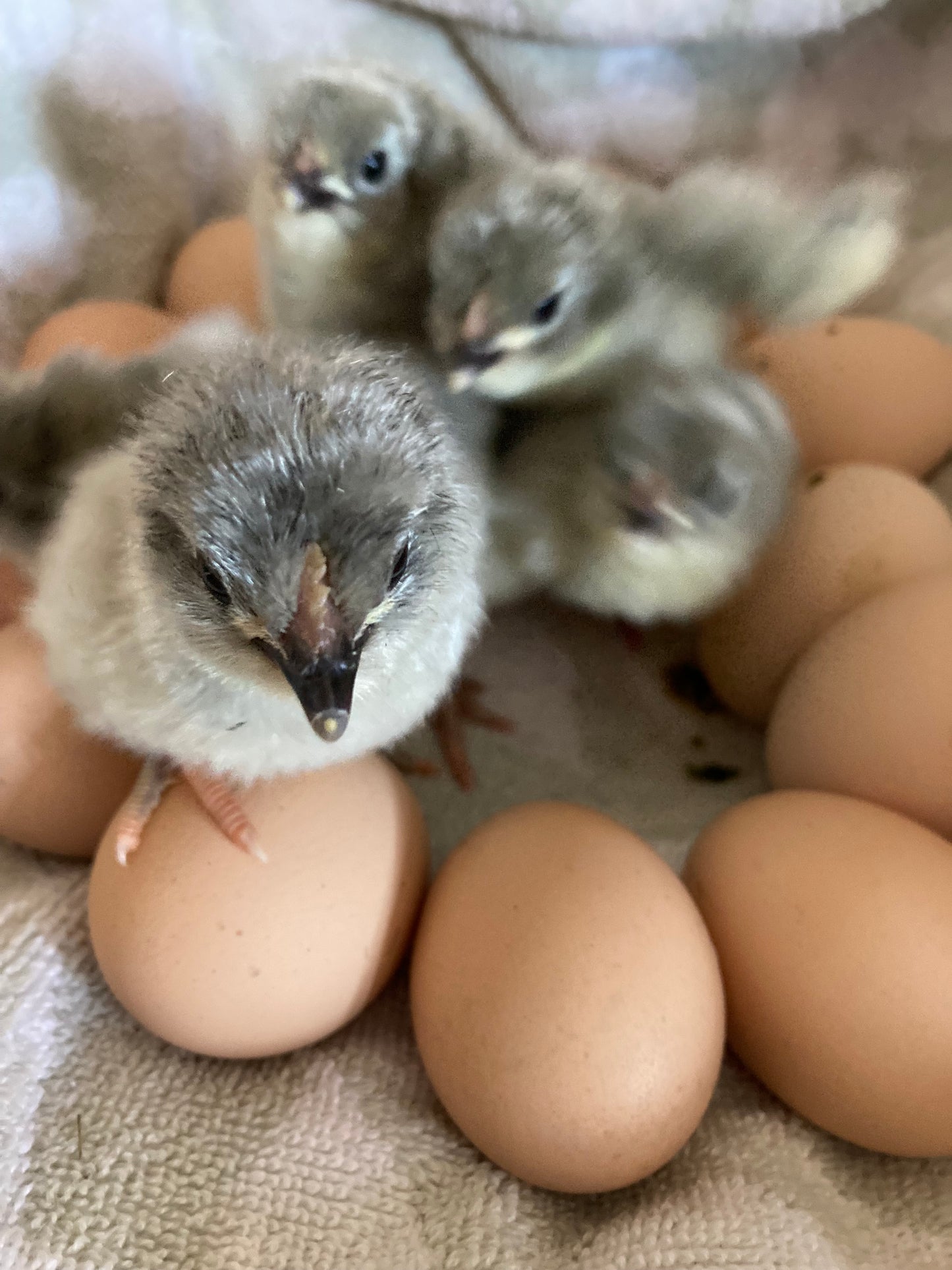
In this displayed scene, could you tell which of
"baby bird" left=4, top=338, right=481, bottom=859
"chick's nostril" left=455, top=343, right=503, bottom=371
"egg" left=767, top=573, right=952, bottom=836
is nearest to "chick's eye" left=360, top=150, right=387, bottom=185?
"chick's nostril" left=455, top=343, right=503, bottom=371

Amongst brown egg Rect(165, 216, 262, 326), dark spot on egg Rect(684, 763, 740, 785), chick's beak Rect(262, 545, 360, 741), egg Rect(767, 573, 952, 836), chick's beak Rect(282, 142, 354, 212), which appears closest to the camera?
chick's beak Rect(262, 545, 360, 741)

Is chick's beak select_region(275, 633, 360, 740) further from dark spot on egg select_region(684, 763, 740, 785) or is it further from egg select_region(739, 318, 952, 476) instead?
egg select_region(739, 318, 952, 476)

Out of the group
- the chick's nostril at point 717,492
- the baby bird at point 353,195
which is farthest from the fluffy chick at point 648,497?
the baby bird at point 353,195

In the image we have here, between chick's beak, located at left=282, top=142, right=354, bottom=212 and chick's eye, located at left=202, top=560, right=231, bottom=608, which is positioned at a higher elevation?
chick's beak, located at left=282, top=142, right=354, bottom=212

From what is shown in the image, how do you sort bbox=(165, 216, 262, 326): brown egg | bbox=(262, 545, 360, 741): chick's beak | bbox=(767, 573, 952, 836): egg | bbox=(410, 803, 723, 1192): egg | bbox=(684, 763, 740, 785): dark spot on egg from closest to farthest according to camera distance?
bbox=(262, 545, 360, 741): chick's beak → bbox=(410, 803, 723, 1192): egg → bbox=(767, 573, 952, 836): egg → bbox=(684, 763, 740, 785): dark spot on egg → bbox=(165, 216, 262, 326): brown egg

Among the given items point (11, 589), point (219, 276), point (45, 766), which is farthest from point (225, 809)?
point (219, 276)

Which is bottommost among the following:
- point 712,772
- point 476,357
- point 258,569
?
point 712,772

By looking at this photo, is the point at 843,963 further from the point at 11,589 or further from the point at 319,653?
the point at 11,589
